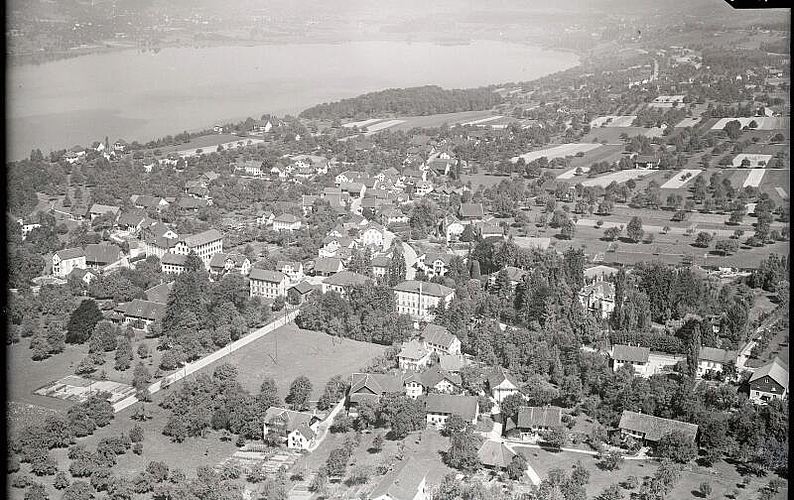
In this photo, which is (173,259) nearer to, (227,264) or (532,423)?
(227,264)

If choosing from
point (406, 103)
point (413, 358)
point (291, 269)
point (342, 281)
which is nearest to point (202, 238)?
point (291, 269)

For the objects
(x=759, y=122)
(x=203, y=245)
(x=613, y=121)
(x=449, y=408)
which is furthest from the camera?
(x=613, y=121)

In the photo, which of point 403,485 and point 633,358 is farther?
point 633,358

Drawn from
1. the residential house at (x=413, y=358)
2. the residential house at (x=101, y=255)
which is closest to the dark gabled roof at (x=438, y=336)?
the residential house at (x=413, y=358)

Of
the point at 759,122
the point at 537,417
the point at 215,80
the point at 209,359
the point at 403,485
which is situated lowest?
the point at 209,359

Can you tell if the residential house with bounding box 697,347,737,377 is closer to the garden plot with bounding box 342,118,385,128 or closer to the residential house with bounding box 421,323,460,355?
the residential house with bounding box 421,323,460,355

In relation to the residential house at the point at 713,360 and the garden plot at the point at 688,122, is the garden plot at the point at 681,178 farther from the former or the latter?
the residential house at the point at 713,360
